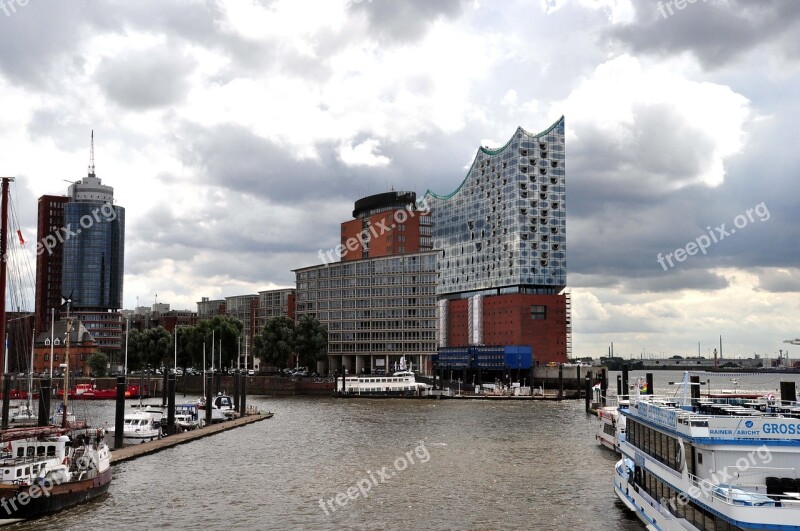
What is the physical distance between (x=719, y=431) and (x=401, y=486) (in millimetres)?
28485

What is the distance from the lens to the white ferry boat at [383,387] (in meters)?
163

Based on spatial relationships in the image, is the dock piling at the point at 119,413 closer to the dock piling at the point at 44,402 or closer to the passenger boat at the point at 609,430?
the dock piling at the point at 44,402

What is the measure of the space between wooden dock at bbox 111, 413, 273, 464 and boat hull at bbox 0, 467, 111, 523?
49.1ft

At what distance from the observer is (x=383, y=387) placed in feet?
543

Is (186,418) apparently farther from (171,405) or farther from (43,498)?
(43,498)

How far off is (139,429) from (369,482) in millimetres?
33595

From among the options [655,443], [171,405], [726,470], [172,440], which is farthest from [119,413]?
[726,470]

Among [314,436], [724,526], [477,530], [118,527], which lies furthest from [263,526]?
[314,436]

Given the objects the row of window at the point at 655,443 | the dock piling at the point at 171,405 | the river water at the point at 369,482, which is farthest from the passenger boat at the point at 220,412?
the row of window at the point at 655,443

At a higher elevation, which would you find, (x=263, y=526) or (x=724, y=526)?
(x=724, y=526)

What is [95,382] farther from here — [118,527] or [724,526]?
[724,526]

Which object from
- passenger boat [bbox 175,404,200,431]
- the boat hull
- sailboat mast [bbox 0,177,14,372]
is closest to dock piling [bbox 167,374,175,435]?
passenger boat [bbox 175,404,200,431]

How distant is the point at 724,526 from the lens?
96.1 feet

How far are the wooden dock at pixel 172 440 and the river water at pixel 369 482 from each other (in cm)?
110
